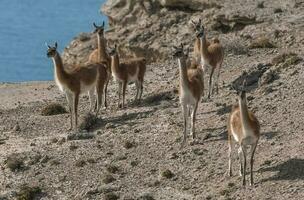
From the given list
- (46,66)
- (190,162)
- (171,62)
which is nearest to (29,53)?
(46,66)

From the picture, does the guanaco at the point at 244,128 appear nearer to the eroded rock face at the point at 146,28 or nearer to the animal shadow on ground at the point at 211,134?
the animal shadow on ground at the point at 211,134

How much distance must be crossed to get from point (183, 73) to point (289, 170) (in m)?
3.44

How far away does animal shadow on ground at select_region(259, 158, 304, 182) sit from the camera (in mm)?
15488

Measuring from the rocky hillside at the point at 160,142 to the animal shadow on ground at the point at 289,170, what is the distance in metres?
0.02

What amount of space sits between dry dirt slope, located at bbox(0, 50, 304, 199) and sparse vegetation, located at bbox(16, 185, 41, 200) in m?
0.16

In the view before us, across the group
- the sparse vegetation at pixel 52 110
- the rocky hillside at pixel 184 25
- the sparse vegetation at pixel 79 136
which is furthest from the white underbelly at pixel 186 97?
the rocky hillside at pixel 184 25

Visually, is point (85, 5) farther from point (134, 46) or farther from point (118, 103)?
point (118, 103)

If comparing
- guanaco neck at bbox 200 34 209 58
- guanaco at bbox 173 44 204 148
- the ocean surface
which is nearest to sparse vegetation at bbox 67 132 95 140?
guanaco at bbox 173 44 204 148

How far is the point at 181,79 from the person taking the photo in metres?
17.8

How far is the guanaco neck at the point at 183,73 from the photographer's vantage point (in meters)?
17.6

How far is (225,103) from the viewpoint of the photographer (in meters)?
21.0

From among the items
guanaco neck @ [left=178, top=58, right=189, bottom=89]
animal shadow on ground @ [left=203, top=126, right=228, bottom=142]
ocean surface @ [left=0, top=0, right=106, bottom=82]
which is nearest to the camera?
guanaco neck @ [left=178, top=58, right=189, bottom=89]

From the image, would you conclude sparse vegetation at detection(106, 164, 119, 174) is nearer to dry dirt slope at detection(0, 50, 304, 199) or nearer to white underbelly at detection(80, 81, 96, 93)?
dry dirt slope at detection(0, 50, 304, 199)

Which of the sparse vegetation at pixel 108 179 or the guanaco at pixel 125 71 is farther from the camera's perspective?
the guanaco at pixel 125 71
